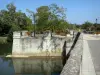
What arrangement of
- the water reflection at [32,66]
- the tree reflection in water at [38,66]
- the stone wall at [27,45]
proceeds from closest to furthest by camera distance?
the water reflection at [32,66], the tree reflection in water at [38,66], the stone wall at [27,45]

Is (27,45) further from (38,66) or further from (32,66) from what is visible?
(38,66)

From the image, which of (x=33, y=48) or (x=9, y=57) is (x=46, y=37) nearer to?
(x=33, y=48)

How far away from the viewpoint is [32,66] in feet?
95.6

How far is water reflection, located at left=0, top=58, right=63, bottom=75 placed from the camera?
26297mm

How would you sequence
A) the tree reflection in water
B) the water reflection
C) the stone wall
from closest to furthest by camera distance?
the water reflection, the tree reflection in water, the stone wall

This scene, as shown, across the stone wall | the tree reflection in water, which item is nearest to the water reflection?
the tree reflection in water

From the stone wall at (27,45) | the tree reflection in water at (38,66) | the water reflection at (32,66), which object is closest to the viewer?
the water reflection at (32,66)

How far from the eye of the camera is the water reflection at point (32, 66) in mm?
26297

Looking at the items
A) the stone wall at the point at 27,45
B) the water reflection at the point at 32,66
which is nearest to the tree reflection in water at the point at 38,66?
the water reflection at the point at 32,66

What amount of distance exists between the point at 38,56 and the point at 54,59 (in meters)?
2.51

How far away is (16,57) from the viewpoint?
3303 centimetres

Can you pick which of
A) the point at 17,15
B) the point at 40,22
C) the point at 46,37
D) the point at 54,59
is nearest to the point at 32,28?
the point at 40,22

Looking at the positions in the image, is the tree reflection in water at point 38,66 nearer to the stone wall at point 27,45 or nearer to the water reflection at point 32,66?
the water reflection at point 32,66

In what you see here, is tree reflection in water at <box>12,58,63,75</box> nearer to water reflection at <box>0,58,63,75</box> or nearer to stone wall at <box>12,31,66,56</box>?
water reflection at <box>0,58,63,75</box>
